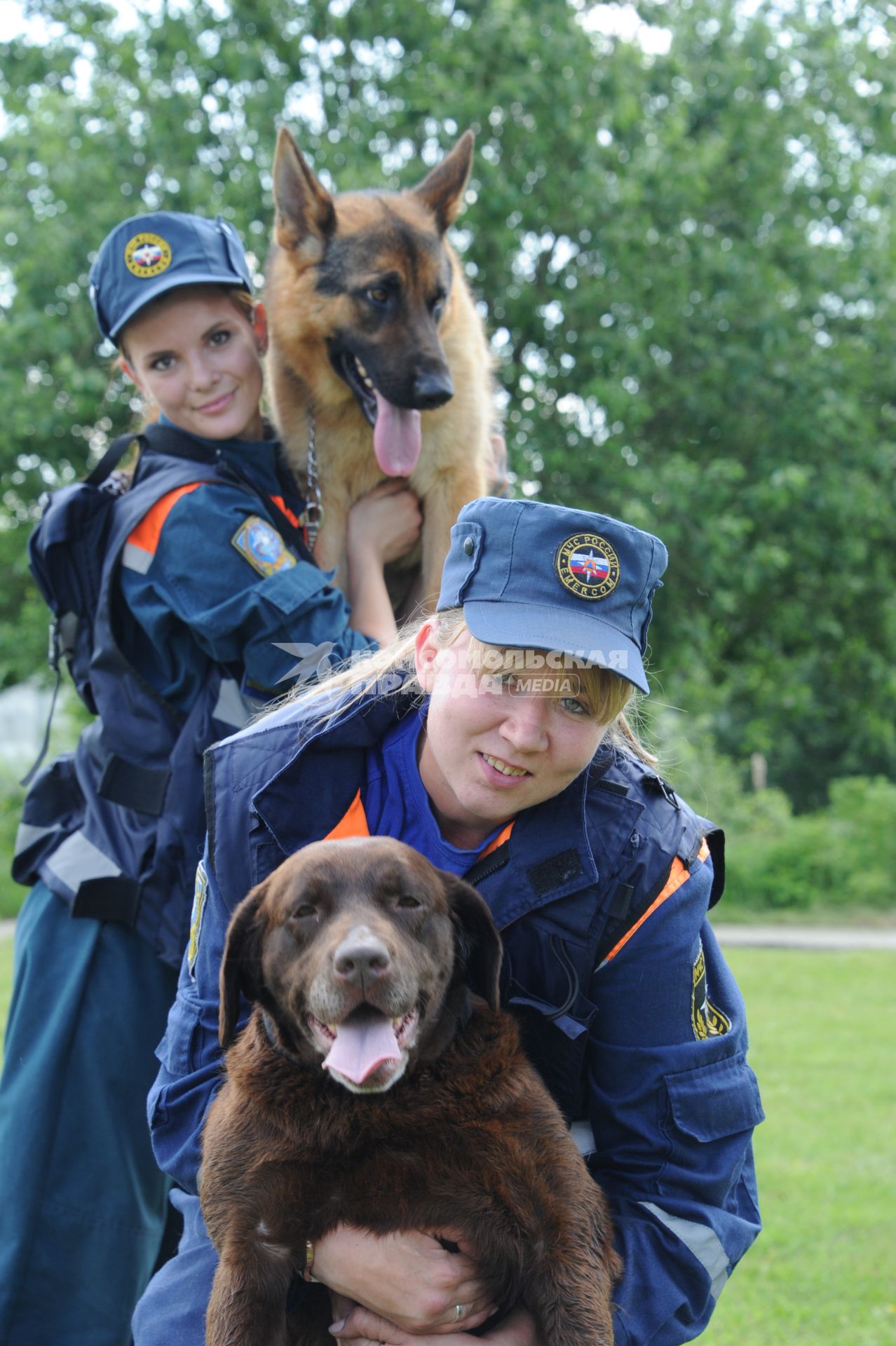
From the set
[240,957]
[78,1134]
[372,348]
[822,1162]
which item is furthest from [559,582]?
[822,1162]

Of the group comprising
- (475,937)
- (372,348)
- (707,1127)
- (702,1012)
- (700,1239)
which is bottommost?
(700,1239)

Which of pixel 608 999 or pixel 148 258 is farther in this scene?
pixel 148 258

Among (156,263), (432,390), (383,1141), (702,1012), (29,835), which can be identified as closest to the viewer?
(383,1141)

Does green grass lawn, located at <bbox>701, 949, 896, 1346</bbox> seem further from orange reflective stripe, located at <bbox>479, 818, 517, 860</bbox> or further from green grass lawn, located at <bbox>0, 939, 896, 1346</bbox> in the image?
orange reflective stripe, located at <bbox>479, 818, 517, 860</bbox>

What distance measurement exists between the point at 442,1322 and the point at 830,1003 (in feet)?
29.1

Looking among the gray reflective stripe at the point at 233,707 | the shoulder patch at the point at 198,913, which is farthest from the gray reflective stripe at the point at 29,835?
the shoulder patch at the point at 198,913

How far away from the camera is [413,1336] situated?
2207 millimetres

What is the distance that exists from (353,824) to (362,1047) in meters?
0.56

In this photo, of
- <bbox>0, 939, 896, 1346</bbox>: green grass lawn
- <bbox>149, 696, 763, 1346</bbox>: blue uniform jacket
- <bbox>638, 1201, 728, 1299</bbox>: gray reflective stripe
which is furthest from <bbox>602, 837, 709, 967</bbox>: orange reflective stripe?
<bbox>0, 939, 896, 1346</bbox>: green grass lawn

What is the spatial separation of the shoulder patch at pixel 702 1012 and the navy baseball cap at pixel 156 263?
2150 millimetres

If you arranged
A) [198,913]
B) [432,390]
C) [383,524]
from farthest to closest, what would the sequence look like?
[383,524] < [432,390] < [198,913]

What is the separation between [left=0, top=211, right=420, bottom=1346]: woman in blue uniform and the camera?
3.12 m

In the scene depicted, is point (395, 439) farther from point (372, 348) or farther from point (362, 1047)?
point (362, 1047)

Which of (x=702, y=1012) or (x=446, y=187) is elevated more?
(x=446, y=187)
